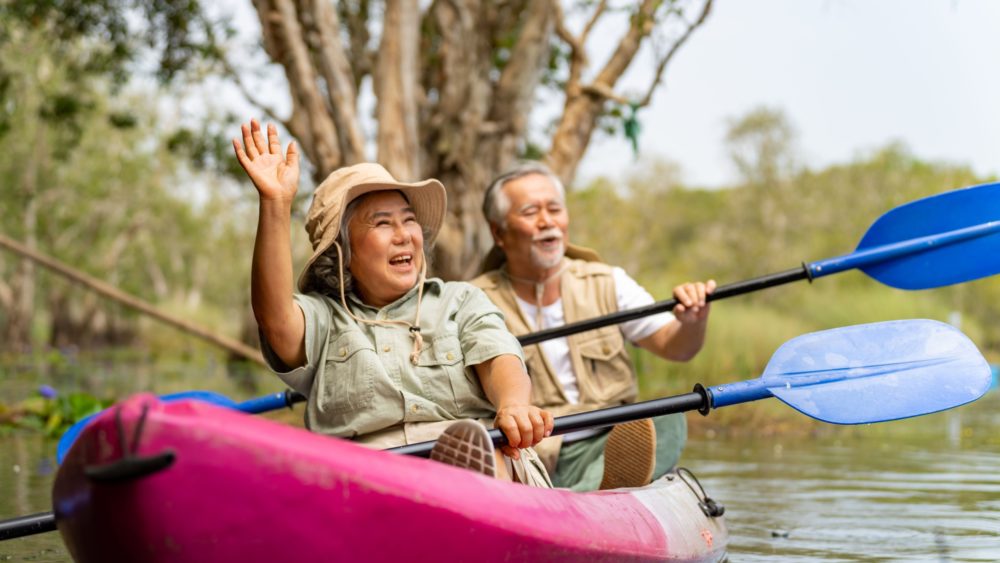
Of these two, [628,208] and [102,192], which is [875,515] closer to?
[102,192]

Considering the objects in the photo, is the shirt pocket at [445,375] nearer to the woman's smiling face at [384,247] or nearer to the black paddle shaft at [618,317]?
the woman's smiling face at [384,247]

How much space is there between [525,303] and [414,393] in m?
1.45

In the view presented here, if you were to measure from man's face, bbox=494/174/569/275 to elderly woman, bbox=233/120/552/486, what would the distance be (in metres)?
0.95

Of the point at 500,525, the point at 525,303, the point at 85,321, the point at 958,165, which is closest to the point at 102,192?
the point at 85,321

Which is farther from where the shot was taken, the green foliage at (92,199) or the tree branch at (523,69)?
the green foliage at (92,199)

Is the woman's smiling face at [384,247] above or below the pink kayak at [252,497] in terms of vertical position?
above

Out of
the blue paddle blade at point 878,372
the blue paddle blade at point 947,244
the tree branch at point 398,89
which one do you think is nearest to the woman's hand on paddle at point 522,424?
the blue paddle blade at point 878,372

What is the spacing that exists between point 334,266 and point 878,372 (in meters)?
1.60

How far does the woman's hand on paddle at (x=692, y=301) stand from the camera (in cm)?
395

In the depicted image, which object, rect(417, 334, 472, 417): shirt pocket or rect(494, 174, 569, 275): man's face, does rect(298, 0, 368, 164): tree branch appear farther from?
rect(417, 334, 472, 417): shirt pocket

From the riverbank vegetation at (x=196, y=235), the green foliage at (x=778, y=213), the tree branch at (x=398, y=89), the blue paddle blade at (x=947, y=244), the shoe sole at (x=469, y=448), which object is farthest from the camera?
the green foliage at (x=778, y=213)

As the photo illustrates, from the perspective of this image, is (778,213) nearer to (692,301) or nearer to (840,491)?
(840,491)

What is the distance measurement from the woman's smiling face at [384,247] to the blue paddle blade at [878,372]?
106 centimetres

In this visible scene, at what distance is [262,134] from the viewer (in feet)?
9.10
